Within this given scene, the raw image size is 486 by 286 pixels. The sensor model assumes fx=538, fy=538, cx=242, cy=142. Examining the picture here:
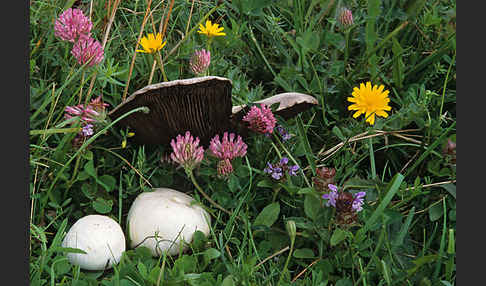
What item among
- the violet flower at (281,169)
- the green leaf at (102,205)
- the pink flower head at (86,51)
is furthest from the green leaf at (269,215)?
the pink flower head at (86,51)

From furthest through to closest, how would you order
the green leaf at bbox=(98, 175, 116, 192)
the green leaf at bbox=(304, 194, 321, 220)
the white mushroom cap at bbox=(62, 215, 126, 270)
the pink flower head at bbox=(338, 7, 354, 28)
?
1. the pink flower head at bbox=(338, 7, 354, 28)
2. the green leaf at bbox=(98, 175, 116, 192)
3. the green leaf at bbox=(304, 194, 321, 220)
4. the white mushroom cap at bbox=(62, 215, 126, 270)

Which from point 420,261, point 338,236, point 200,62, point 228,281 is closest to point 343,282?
point 338,236

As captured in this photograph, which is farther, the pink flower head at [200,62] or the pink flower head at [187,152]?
the pink flower head at [200,62]

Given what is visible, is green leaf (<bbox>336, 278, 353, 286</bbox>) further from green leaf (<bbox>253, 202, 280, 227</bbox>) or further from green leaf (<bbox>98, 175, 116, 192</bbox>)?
green leaf (<bbox>98, 175, 116, 192</bbox>)

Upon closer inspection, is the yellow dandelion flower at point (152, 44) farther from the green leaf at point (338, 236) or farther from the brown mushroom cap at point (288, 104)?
the green leaf at point (338, 236)

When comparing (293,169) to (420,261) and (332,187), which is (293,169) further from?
(420,261)

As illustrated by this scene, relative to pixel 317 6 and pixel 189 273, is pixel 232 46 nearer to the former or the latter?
pixel 317 6

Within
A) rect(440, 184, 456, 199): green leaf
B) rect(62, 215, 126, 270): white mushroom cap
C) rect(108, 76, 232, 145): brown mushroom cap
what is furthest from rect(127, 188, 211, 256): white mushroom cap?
rect(440, 184, 456, 199): green leaf

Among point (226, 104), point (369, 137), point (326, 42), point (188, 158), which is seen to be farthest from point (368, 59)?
point (188, 158)
